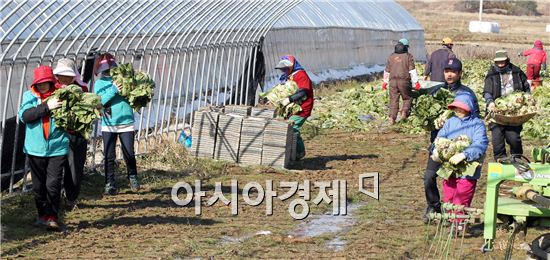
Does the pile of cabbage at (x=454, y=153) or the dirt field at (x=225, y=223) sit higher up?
the pile of cabbage at (x=454, y=153)

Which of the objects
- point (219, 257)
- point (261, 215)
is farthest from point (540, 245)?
point (261, 215)

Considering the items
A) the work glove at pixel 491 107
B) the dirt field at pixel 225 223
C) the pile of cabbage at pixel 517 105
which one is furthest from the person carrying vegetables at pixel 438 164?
the work glove at pixel 491 107

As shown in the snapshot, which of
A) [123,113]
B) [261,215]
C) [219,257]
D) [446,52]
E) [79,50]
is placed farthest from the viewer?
[446,52]

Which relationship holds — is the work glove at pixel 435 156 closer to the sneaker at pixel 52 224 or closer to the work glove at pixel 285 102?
the sneaker at pixel 52 224

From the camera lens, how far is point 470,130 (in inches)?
406

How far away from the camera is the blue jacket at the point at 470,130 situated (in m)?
10.1

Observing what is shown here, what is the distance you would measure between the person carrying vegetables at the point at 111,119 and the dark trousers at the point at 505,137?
4.56 metres

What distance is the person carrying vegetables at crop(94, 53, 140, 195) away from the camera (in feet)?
40.9

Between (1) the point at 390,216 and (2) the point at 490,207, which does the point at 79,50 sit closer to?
(1) the point at 390,216

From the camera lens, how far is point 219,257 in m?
9.25

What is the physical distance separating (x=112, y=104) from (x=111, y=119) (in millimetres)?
179

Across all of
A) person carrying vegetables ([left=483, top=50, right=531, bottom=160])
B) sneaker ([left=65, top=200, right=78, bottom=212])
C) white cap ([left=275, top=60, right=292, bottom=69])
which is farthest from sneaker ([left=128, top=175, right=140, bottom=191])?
person carrying vegetables ([left=483, top=50, right=531, bottom=160])

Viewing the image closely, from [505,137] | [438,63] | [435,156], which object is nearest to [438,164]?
[435,156]

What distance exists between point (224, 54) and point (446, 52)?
14.4ft
